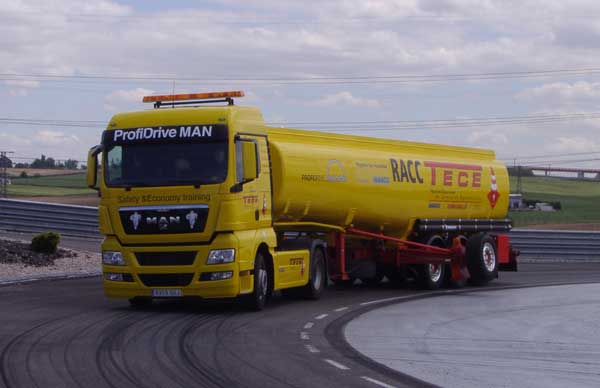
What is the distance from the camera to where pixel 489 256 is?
25688mm

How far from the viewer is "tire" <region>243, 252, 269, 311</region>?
18.0 metres

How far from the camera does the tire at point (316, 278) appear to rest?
67.7ft

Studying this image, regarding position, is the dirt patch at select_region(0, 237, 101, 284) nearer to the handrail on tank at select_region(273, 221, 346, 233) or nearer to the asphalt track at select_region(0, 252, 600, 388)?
the asphalt track at select_region(0, 252, 600, 388)

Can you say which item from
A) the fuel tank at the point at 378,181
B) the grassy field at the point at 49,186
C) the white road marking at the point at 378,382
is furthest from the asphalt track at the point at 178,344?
the grassy field at the point at 49,186

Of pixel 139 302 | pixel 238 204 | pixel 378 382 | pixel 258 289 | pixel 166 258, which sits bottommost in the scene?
pixel 139 302

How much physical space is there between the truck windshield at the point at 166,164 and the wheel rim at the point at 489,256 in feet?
33.6

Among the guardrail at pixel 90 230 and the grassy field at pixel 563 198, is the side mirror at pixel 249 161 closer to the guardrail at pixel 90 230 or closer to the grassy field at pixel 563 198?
the guardrail at pixel 90 230

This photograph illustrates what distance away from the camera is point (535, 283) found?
26516mm

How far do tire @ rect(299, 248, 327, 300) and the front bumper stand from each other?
321cm

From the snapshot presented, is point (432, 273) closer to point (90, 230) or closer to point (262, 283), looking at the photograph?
point (262, 283)

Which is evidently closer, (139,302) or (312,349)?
(312,349)

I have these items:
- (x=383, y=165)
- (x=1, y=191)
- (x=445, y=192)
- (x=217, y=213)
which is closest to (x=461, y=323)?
(x=217, y=213)

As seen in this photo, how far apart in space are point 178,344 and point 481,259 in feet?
43.1

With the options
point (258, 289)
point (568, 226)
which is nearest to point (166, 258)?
point (258, 289)
